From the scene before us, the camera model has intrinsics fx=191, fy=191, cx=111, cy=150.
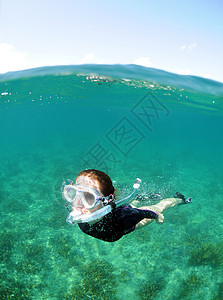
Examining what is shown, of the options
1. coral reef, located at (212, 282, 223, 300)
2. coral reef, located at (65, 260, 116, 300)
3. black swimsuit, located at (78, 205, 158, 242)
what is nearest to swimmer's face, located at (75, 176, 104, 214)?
black swimsuit, located at (78, 205, 158, 242)

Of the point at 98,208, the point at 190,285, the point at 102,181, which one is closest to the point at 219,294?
the point at 190,285

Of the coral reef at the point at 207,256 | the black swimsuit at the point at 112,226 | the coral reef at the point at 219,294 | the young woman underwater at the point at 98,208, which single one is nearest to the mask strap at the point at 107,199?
the young woman underwater at the point at 98,208

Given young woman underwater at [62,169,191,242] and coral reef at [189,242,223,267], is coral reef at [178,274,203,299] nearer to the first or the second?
coral reef at [189,242,223,267]

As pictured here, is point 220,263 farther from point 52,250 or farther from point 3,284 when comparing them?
point 3,284

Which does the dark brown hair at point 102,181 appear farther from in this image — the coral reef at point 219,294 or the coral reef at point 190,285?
the coral reef at point 219,294

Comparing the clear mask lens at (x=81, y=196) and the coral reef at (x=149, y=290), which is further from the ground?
the clear mask lens at (x=81, y=196)

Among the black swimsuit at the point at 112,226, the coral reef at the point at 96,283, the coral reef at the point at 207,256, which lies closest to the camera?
the black swimsuit at the point at 112,226

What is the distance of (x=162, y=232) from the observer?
9562mm

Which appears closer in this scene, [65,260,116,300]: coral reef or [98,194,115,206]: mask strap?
[98,194,115,206]: mask strap

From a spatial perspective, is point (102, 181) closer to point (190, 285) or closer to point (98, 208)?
point (98, 208)

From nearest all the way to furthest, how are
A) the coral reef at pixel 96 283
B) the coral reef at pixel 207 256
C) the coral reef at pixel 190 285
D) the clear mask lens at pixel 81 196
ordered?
the clear mask lens at pixel 81 196, the coral reef at pixel 96 283, the coral reef at pixel 190 285, the coral reef at pixel 207 256

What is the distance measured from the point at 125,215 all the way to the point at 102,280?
222 inches

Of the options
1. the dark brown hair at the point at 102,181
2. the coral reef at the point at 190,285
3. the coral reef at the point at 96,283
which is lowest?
the coral reef at the point at 96,283

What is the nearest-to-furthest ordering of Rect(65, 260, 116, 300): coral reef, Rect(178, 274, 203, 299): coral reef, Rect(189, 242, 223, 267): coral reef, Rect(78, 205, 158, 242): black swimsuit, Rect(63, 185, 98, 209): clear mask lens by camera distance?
1. Rect(63, 185, 98, 209): clear mask lens
2. Rect(78, 205, 158, 242): black swimsuit
3. Rect(65, 260, 116, 300): coral reef
4. Rect(178, 274, 203, 299): coral reef
5. Rect(189, 242, 223, 267): coral reef
